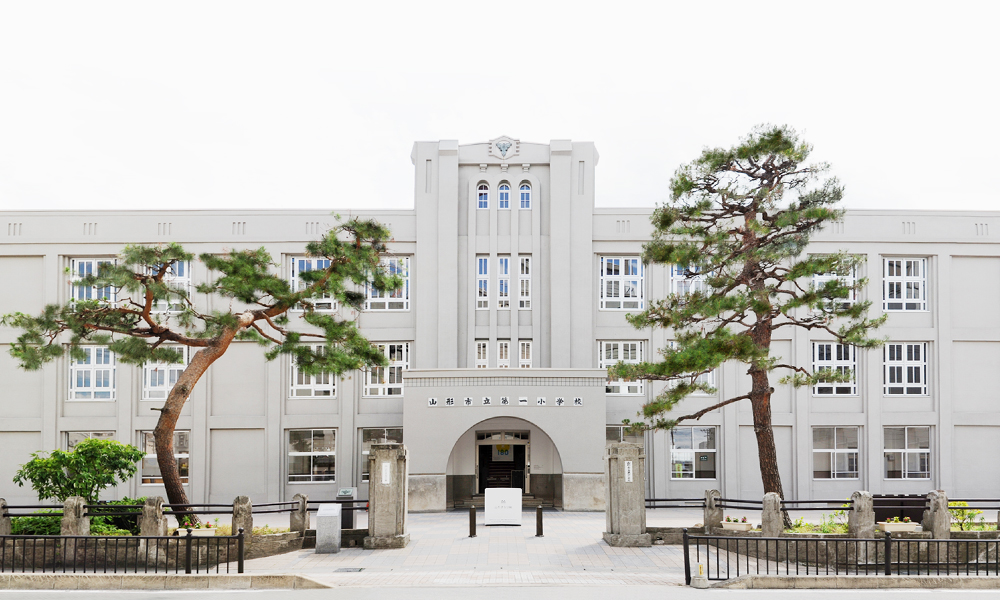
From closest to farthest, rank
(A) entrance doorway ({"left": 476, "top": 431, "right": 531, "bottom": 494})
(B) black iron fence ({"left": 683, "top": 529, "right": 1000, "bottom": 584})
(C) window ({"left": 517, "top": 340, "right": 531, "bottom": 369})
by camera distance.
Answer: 1. (B) black iron fence ({"left": 683, "top": 529, "right": 1000, "bottom": 584})
2. (A) entrance doorway ({"left": 476, "top": 431, "right": 531, "bottom": 494})
3. (C) window ({"left": 517, "top": 340, "right": 531, "bottom": 369})

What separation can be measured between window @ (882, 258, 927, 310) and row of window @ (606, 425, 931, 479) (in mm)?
4464

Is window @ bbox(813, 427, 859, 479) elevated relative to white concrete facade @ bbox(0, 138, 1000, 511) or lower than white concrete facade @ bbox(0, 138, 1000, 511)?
lower

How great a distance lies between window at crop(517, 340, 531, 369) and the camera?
2888cm

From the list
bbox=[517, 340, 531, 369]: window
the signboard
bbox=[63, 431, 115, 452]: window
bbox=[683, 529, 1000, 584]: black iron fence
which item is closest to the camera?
bbox=[683, 529, 1000, 584]: black iron fence

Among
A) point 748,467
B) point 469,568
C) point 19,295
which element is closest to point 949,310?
point 748,467

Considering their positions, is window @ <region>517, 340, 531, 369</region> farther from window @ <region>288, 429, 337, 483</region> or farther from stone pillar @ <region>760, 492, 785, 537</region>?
stone pillar @ <region>760, 492, 785, 537</region>

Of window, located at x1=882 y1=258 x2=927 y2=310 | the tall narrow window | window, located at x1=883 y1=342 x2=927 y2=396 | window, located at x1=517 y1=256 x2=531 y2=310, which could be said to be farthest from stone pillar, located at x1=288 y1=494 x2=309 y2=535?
window, located at x1=882 y1=258 x2=927 y2=310

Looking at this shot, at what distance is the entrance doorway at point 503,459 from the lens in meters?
28.4

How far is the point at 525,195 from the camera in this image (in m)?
29.3

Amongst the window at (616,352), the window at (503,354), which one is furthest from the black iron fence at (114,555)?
the window at (616,352)

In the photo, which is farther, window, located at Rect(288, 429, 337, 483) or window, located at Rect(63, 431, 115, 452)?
window, located at Rect(288, 429, 337, 483)

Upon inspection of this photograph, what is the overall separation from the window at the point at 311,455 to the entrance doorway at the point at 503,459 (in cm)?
518

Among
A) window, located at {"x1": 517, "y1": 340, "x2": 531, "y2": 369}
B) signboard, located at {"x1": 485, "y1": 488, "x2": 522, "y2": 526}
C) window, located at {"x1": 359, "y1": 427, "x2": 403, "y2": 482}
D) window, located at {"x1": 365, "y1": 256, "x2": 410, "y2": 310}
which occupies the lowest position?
signboard, located at {"x1": 485, "y1": 488, "x2": 522, "y2": 526}

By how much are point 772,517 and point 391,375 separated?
15.7 meters
